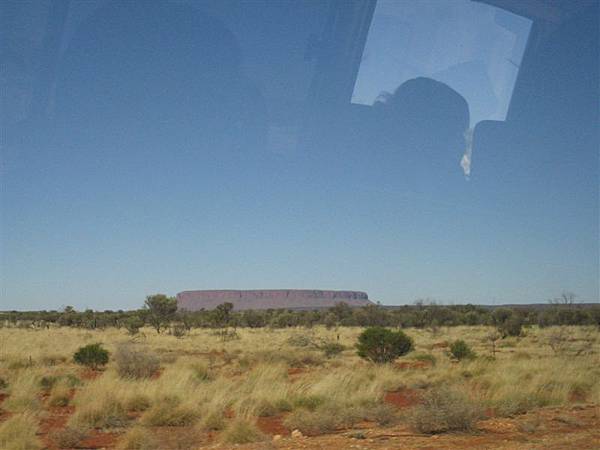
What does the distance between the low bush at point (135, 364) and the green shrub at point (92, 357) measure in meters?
3.73

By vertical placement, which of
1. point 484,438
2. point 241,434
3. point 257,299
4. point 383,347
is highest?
point 484,438

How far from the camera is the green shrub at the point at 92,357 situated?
2486cm

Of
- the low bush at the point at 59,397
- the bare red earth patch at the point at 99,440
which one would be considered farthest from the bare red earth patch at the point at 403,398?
the low bush at the point at 59,397

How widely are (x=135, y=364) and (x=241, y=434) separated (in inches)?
421

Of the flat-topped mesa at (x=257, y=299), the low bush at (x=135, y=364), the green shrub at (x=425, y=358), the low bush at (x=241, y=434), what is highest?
the green shrub at (x=425, y=358)

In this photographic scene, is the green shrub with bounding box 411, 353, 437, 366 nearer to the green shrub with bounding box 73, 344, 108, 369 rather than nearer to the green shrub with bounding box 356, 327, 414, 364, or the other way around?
the green shrub with bounding box 356, 327, 414, 364

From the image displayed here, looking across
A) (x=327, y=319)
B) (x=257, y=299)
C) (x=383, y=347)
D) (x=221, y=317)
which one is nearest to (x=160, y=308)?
(x=221, y=317)

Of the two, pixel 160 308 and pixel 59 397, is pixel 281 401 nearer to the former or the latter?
pixel 59 397

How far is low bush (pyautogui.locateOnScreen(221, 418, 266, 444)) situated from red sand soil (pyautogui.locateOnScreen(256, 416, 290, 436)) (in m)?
1.01

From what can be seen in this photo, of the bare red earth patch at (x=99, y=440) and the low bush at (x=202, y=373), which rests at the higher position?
the bare red earth patch at (x=99, y=440)

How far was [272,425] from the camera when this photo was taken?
43.6 ft

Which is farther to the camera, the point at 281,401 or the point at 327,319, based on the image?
the point at 327,319

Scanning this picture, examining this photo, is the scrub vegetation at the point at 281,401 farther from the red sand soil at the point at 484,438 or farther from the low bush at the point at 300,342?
the low bush at the point at 300,342

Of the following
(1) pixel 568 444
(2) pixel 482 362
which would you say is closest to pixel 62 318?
(2) pixel 482 362
